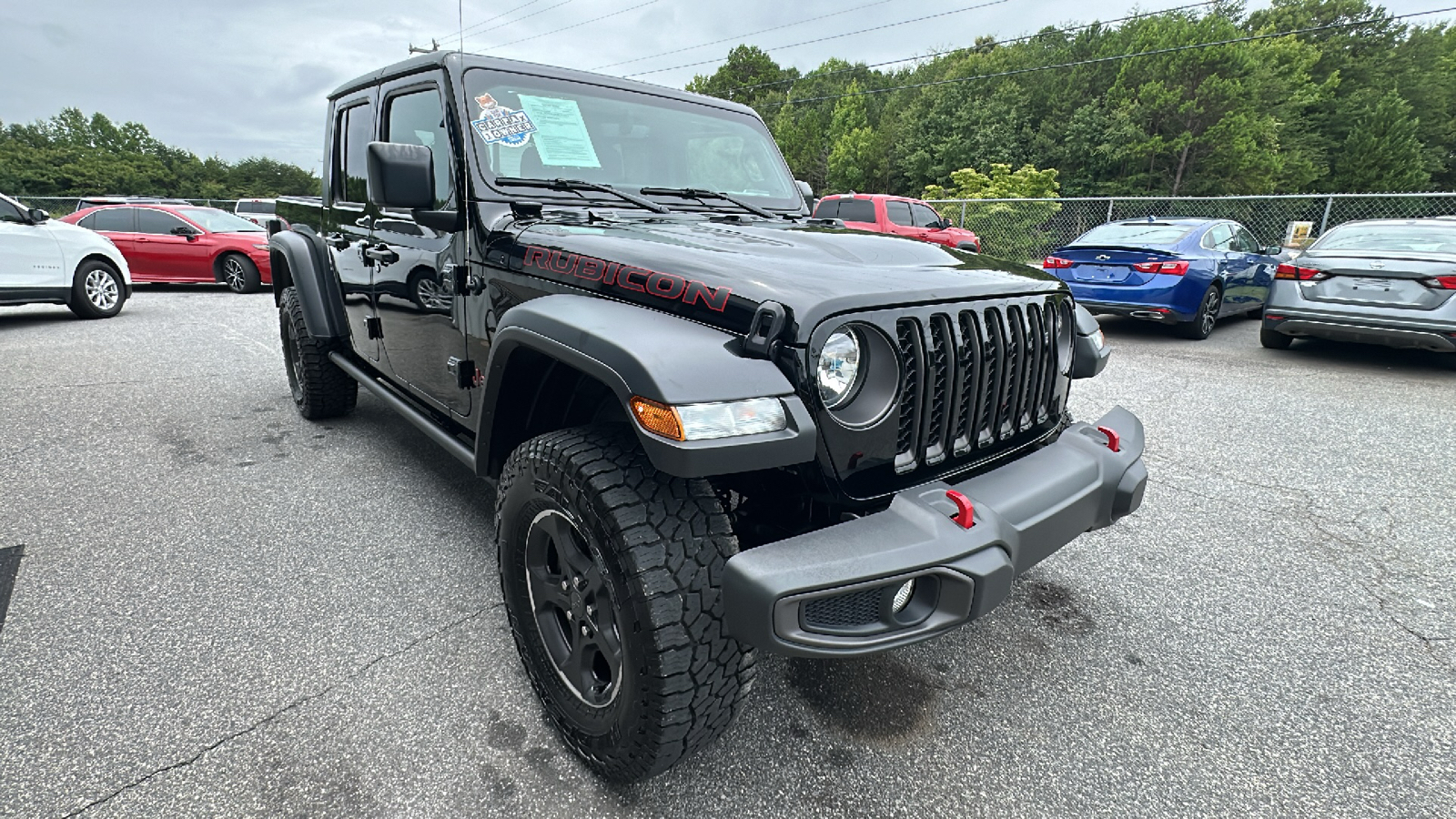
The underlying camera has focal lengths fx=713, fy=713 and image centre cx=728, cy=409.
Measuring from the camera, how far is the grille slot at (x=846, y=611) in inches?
55.1

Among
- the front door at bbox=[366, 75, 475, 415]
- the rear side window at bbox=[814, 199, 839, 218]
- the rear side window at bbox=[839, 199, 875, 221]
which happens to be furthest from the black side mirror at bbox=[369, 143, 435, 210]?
the rear side window at bbox=[839, 199, 875, 221]

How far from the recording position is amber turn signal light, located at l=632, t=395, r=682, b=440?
1376 mm

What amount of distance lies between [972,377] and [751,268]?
621 millimetres

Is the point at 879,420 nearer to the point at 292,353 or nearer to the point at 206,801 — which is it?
the point at 206,801

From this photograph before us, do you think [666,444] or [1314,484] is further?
[1314,484]

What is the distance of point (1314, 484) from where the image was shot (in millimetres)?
3779

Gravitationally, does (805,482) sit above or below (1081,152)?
below

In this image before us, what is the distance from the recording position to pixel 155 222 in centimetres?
1071

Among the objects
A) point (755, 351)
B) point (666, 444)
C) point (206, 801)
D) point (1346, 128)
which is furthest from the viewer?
point (1346, 128)

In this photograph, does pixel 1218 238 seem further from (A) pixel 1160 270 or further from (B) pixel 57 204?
(B) pixel 57 204

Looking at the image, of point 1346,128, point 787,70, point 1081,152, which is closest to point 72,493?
point 1081,152

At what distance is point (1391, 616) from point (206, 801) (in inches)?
146

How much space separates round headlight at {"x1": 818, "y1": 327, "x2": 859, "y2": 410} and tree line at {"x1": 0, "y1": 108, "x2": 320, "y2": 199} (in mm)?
53360

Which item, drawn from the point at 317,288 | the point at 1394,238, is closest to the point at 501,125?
the point at 317,288
